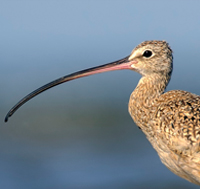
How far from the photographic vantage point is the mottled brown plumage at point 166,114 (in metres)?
6.81

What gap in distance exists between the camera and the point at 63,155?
51.3 feet

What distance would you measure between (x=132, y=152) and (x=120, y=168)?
50.2 inches

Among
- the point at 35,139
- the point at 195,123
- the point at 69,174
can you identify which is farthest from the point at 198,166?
the point at 35,139

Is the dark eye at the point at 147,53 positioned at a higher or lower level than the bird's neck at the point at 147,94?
higher

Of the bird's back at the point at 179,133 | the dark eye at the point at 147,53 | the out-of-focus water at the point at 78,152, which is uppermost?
the out-of-focus water at the point at 78,152

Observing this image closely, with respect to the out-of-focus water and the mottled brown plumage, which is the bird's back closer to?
the mottled brown plumage

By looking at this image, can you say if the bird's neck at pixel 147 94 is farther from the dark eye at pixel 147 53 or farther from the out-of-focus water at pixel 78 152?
the out-of-focus water at pixel 78 152

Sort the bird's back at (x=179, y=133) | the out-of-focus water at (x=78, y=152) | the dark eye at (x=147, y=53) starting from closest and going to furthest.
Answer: the bird's back at (x=179, y=133), the dark eye at (x=147, y=53), the out-of-focus water at (x=78, y=152)

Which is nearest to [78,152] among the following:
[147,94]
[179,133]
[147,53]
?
[147,94]

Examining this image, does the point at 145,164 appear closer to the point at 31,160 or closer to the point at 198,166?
the point at 31,160

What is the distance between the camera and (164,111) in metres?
7.06

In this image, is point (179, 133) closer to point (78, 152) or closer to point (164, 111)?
point (164, 111)

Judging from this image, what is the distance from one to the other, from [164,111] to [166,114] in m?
0.05

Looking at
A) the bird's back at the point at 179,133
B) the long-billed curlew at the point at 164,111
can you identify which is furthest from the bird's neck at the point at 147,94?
the bird's back at the point at 179,133
